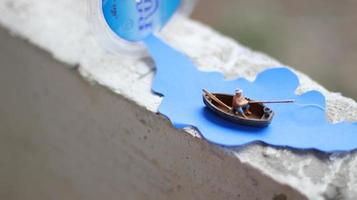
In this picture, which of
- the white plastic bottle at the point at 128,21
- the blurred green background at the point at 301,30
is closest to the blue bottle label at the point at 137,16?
the white plastic bottle at the point at 128,21

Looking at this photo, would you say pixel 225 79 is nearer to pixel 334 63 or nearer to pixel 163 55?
pixel 163 55

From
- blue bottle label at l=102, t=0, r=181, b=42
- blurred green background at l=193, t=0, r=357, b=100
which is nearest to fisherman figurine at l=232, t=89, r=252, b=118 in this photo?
blue bottle label at l=102, t=0, r=181, b=42

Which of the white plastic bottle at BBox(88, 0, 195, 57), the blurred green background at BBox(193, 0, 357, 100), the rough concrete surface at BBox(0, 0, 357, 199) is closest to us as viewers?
the rough concrete surface at BBox(0, 0, 357, 199)

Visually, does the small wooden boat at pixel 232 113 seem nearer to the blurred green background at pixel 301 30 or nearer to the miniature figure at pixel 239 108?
the miniature figure at pixel 239 108

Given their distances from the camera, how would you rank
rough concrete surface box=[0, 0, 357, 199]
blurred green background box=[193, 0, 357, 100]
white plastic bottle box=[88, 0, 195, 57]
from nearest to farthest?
rough concrete surface box=[0, 0, 357, 199]
white plastic bottle box=[88, 0, 195, 57]
blurred green background box=[193, 0, 357, 100]

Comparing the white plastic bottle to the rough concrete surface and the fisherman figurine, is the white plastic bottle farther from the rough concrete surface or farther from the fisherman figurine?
the fisherman figurine

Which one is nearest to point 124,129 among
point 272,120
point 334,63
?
point 272,120
